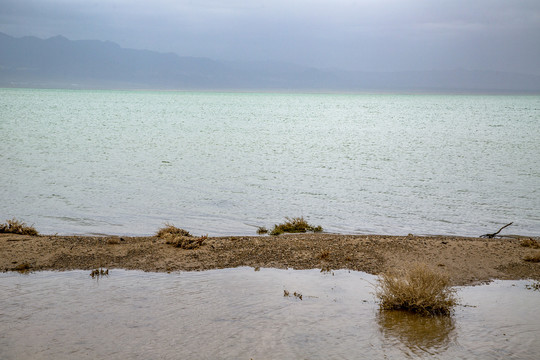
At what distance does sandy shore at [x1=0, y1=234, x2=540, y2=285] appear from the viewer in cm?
986

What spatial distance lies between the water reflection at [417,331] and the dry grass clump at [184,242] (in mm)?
4535

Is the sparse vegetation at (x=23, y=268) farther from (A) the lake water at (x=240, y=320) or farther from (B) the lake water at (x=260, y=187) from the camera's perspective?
(B) the lake water at (x=260, y=187)

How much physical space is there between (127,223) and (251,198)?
546 cm

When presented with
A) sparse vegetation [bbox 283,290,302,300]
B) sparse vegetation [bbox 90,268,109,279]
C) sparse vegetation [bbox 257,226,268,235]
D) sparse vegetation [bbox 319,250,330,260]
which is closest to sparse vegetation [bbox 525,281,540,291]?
sparse vegetation [bbox 319,250,330,260]

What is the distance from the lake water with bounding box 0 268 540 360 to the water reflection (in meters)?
0.02

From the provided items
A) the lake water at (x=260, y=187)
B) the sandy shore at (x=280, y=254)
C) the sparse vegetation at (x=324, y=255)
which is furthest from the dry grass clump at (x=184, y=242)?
the sparse vegetation at (x=324, y=255)

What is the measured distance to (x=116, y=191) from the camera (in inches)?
762

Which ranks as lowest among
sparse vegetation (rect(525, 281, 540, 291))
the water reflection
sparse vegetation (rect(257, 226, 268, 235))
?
sparse vegetation (rect(257, 226, 268, 235))

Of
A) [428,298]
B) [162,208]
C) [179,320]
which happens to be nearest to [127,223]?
[162,208]

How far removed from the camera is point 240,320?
748cm

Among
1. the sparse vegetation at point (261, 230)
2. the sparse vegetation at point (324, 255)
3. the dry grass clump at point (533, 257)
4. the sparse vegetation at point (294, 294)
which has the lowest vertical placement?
the sparse vegetation at point (261, 230)

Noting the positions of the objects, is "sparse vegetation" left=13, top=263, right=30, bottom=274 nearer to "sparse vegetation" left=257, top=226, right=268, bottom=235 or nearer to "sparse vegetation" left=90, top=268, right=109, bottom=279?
"sparse vegetation" left=90, top=268, right=109, bottom=279

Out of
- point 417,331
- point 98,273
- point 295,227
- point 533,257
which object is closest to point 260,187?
point 295,227

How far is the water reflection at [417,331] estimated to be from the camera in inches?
267
